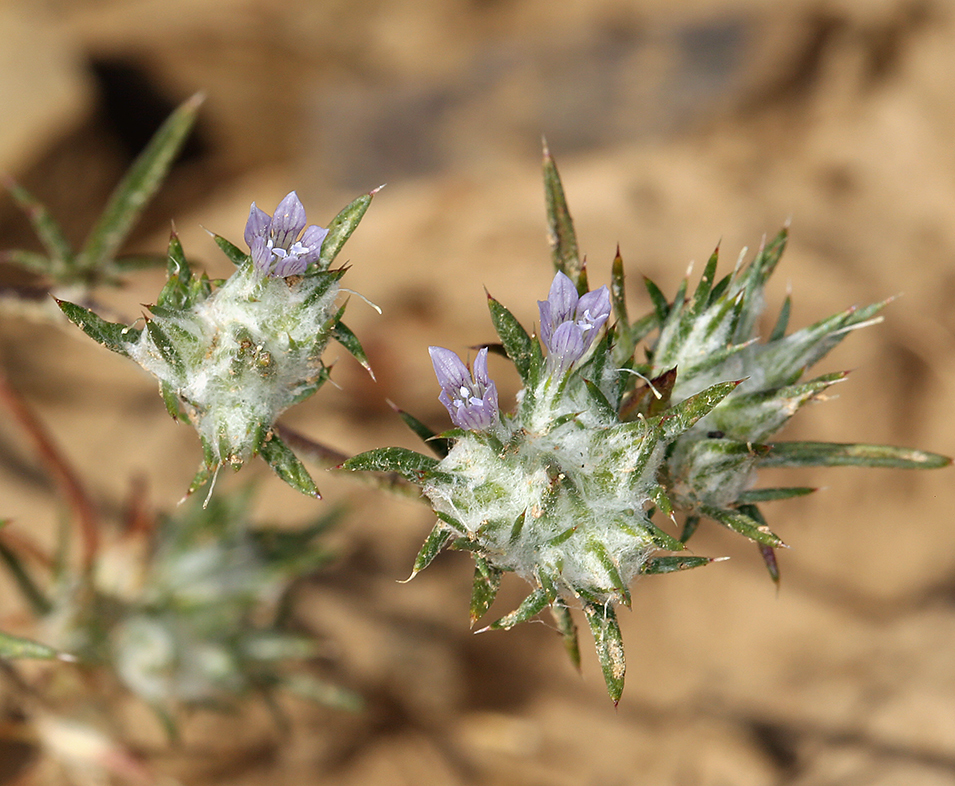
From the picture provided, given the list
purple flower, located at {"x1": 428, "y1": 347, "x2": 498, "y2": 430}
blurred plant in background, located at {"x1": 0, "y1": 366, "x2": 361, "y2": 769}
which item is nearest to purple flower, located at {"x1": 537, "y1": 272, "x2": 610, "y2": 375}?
purple flower, located at {"x1": 428, "y1": 347, "x2": 498, "y2": 430}

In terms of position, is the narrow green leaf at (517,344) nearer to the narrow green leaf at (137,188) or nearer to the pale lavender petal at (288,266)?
the pale lavender petal at (288,266)

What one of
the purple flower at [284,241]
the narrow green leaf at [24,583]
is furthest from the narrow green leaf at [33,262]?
the purple flower at [284,241]

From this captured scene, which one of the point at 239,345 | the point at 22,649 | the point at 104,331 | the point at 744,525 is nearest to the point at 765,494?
the point at 744,525

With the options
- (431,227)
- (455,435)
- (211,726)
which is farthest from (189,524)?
(431,227)

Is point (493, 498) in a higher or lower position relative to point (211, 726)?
higher

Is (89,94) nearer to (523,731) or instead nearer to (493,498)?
(523,731)

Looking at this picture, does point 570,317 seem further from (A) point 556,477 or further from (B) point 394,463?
(B) point 394,463
